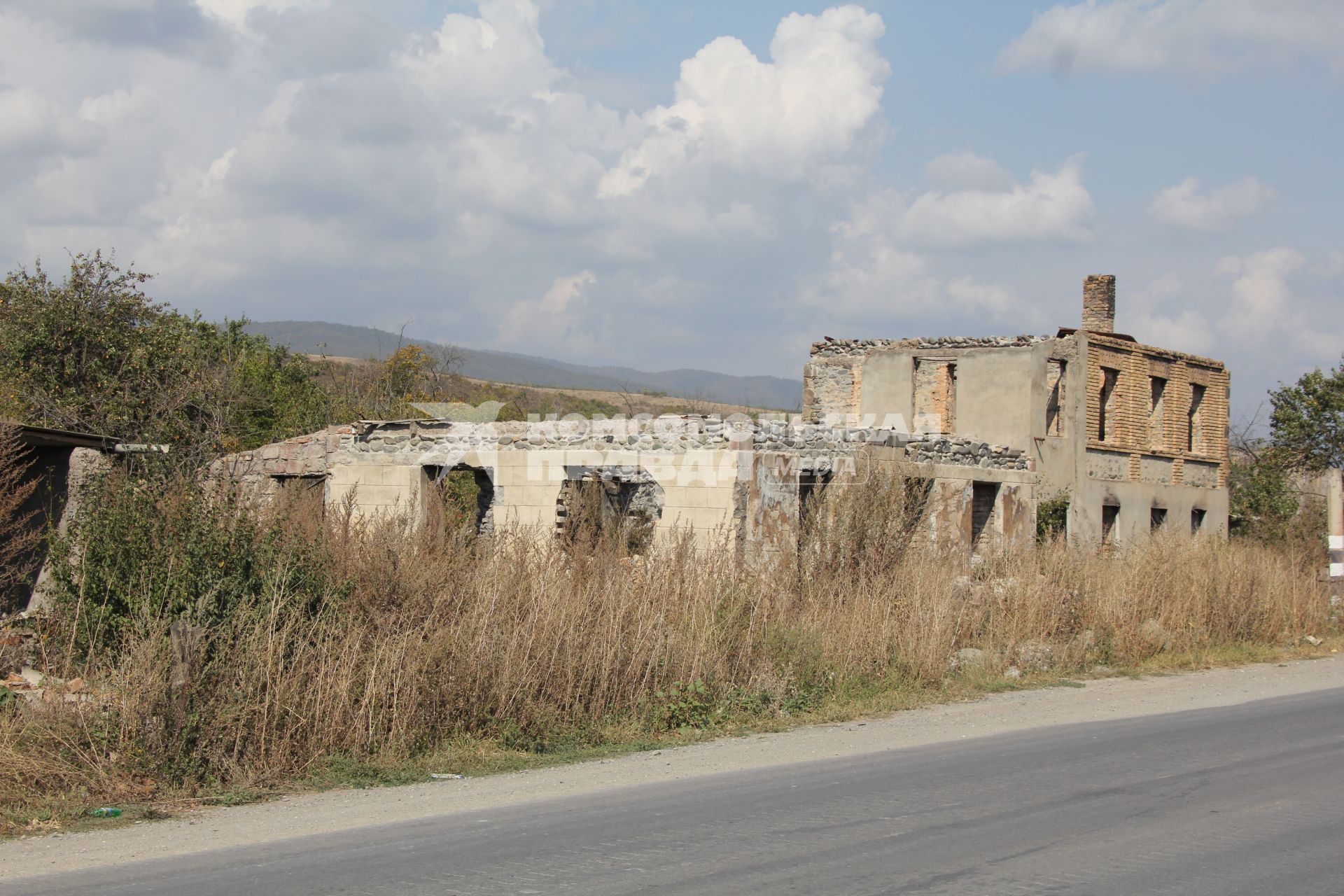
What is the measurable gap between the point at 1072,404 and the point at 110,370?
901 inches

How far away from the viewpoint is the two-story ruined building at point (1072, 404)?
30328mm

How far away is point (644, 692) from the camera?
420 inches

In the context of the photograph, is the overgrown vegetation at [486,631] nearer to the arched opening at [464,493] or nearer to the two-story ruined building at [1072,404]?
the arched opening at [464,493]

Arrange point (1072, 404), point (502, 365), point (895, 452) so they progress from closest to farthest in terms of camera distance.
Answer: point (895, 452)
point (1072, 404)
point (502, 365)

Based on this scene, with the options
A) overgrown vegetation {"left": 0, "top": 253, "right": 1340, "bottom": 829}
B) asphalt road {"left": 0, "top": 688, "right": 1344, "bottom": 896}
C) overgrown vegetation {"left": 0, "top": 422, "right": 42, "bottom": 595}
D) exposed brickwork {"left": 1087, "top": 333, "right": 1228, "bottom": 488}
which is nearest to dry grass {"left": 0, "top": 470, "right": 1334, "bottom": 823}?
overgrown vegetation {"left": 0, "top": 253, "right": 1340, "bottom": 829}

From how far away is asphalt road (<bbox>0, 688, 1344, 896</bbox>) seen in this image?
5.80 m

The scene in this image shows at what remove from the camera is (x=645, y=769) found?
29.7 ft

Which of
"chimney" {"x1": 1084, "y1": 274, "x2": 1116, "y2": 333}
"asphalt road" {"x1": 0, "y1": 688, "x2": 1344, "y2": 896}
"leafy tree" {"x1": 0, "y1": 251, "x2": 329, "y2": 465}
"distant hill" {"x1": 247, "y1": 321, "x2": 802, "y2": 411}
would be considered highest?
"distant hill" {"x1": 247, "y1": 321, "x2": 802, "y2": 411}

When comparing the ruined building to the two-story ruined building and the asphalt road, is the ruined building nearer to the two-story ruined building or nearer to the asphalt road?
the two-story ruined building

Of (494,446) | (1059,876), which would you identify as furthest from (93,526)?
(494,446)

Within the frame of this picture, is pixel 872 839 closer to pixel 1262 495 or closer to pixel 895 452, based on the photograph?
pixel 895 452

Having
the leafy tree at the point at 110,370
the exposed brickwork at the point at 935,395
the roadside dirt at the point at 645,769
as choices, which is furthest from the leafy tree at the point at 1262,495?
the leafy tree at the point at 110,370

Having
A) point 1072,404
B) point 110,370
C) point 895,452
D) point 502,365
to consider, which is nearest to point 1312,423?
point 1072,404

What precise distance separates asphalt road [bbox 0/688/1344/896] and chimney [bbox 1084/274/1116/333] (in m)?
27.2
